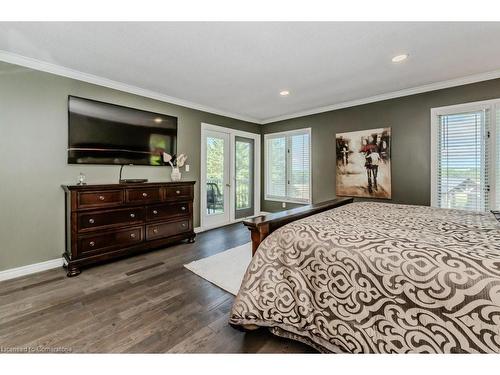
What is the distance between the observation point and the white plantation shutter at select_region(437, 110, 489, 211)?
307cm

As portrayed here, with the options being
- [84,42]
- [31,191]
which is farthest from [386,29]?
[31,191]

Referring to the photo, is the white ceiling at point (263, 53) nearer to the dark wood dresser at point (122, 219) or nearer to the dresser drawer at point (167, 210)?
the dark wood dresser at point (122, 219)

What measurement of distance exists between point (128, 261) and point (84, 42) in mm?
2509

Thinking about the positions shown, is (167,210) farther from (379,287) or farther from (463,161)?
(463,161)

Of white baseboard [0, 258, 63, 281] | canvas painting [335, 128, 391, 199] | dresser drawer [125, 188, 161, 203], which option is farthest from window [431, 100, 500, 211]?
white baseboard [0, 258, 63, 281]

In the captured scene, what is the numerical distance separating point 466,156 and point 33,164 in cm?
563

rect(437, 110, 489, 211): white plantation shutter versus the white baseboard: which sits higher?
rect(437, 110, 489, 211): white plantation shutter

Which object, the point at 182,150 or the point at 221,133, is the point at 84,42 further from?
the point at 221,133

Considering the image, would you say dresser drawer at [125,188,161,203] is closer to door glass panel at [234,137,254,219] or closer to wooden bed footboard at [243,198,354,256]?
wooden bed footboard at [243,198,354,256]

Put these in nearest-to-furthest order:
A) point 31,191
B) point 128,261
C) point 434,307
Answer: point 434,307 → point 31,191 → point 128,261

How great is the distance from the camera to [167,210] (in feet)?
11.2

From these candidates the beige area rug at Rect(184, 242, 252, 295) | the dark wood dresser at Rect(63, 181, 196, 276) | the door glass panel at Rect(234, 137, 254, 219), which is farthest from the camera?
the door glass panel at Rect(234, 137, 254, 219)

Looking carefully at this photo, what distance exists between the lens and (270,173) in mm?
5664

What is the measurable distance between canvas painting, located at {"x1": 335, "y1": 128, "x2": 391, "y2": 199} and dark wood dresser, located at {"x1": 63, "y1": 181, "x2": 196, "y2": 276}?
2.86m
